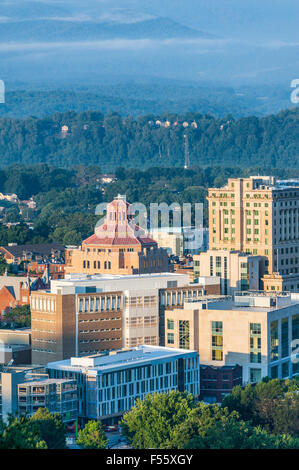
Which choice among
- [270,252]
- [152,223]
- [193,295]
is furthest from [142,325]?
[152,223]

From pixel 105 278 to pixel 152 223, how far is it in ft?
149

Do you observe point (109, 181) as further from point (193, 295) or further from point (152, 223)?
point (193, 295)

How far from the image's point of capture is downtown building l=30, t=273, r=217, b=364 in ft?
176

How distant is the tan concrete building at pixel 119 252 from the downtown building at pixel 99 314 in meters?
9.66

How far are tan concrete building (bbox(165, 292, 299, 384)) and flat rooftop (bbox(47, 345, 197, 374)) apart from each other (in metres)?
2.71

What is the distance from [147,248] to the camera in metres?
70.2

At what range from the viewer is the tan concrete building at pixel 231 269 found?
64688 millimetres

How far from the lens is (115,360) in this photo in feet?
162

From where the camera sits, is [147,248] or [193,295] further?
[147,248]

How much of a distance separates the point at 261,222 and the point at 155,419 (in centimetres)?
2655

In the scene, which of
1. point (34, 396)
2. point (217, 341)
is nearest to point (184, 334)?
point (217, 341)

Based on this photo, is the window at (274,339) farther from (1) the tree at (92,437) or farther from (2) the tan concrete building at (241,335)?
(1) the tree at (92,437)

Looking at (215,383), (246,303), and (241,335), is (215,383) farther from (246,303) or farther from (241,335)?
(246,303)
